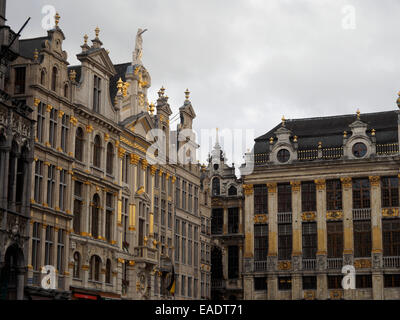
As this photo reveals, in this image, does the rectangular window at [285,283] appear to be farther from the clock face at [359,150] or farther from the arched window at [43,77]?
the arched window at [43,77]

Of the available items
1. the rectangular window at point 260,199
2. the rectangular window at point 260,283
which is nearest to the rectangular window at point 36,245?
the rectangular window at point 260,283

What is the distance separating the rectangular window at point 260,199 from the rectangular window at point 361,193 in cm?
775

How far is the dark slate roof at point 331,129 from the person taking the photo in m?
69.9

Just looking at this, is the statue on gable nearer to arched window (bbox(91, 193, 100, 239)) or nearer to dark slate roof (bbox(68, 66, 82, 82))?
dark slate roof (bbox(68, 66, 82, 82))

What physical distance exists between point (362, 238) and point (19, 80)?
34196mm

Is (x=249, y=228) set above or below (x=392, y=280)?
above

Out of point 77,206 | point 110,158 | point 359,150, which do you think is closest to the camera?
point 77,206

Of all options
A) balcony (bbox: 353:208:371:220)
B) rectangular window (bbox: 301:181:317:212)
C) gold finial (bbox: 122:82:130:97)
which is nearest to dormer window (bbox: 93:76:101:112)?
gold finial (bbox: 122:82:130:97)

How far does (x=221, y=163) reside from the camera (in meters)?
80.1

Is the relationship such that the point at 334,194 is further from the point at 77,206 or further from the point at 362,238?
the point at 77,206

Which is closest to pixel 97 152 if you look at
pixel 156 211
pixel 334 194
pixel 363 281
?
pixel 156 211

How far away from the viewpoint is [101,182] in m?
50.3

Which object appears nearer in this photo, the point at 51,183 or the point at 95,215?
the point at 51,183
